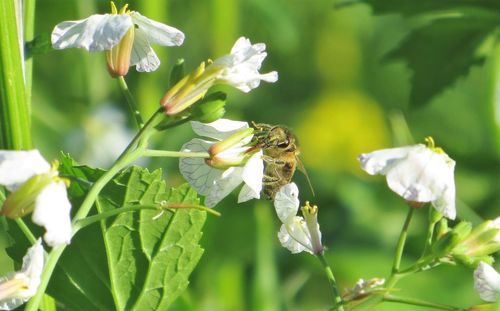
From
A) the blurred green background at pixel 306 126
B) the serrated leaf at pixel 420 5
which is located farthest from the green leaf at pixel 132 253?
the serrated leaf at pixel 420 5

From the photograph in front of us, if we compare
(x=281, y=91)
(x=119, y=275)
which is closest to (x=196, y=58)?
(x=281, y=91)

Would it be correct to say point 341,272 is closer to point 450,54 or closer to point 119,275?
point 450,54

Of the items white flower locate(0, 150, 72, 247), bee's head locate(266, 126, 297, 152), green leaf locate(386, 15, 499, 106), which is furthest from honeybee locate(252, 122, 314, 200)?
green leaf locate(386, 15, 499, 106)

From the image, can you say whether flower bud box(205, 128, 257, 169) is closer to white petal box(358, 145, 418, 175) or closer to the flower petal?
the flower petal

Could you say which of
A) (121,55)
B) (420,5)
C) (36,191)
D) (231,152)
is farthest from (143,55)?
(420,5)

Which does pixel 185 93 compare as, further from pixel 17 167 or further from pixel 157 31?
pixel 17 167

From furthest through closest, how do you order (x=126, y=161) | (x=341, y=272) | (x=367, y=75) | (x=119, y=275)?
(x=367, y=75) → (x=341, y=272) → (x=119, y=275) → (x=126, y=161)
